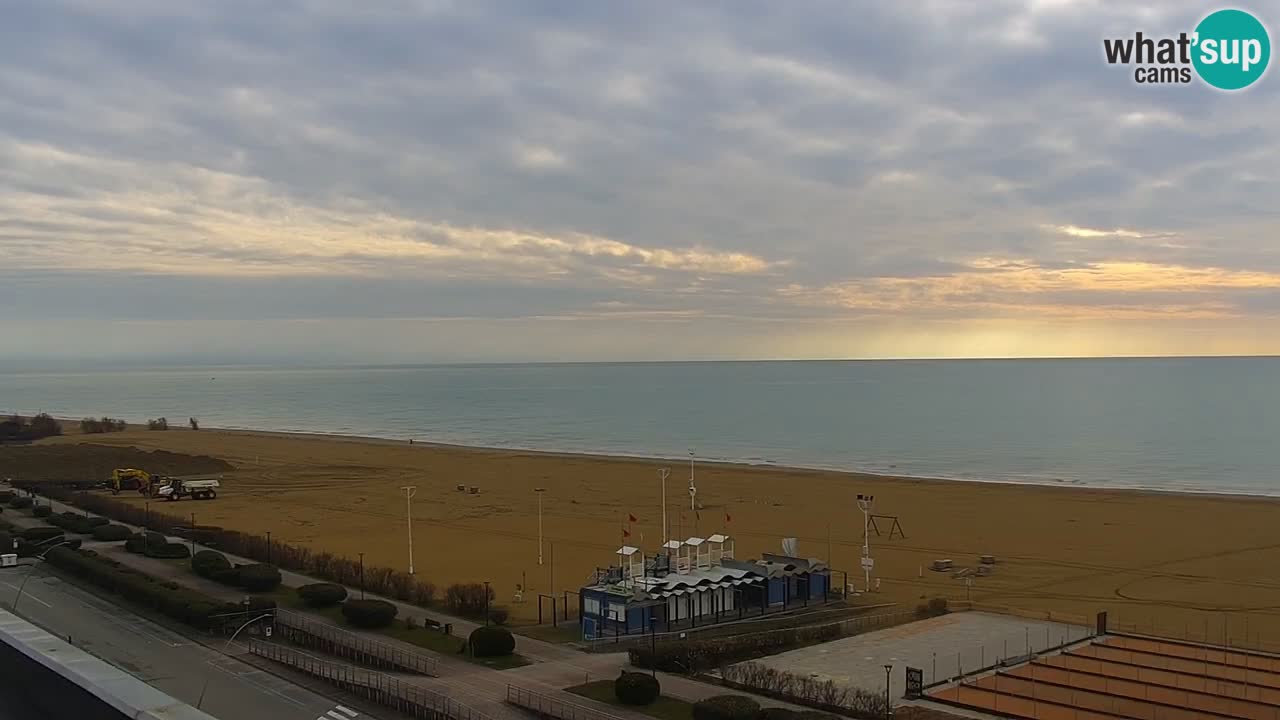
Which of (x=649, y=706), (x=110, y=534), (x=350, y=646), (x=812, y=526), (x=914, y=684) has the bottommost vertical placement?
(x=812, y=526)

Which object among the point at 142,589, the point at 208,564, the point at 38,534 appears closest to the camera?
the point at 142,589

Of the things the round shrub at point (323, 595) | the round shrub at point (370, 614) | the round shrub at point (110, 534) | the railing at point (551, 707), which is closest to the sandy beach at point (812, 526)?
the round shrub at point (370, 614)

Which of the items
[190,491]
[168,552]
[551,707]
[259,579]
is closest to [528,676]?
[551,707]

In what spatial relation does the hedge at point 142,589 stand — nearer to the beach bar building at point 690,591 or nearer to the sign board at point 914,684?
the beach bar building at point 690,591

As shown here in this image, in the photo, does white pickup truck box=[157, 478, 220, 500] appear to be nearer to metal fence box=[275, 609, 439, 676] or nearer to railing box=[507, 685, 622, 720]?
metal fence box=[275, 609, 439, 676]

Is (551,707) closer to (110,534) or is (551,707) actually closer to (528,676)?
(528,676)
